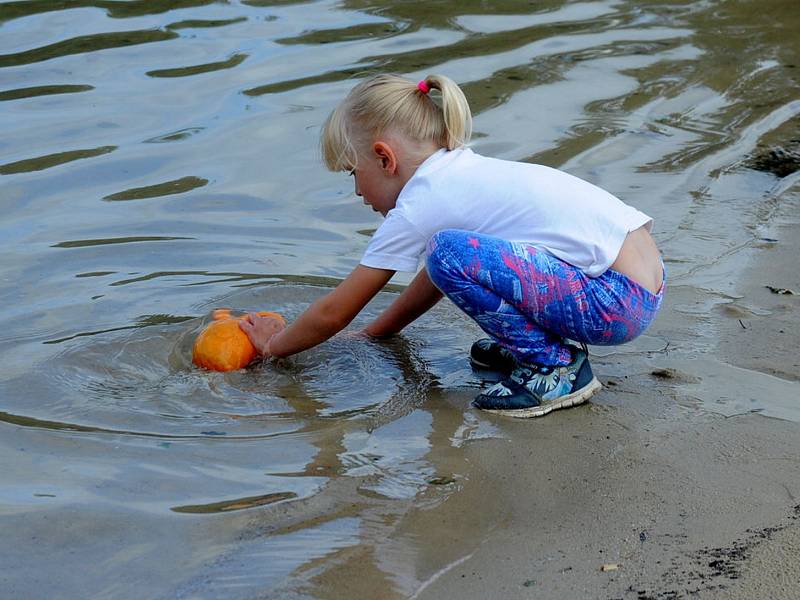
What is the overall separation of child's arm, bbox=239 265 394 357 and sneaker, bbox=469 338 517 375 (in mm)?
518

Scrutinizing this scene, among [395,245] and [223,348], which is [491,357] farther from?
[223,348]

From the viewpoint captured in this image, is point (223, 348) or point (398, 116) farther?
point (223, 348)

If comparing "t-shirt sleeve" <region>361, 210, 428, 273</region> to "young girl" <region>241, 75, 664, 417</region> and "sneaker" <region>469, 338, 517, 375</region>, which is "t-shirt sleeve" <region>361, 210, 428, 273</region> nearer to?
"young girl" <region>241, 75, 664, 417</region>

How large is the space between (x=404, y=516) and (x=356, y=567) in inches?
11.7

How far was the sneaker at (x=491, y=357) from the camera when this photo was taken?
414 centimetres

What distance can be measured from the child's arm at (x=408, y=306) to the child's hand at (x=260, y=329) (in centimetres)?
39

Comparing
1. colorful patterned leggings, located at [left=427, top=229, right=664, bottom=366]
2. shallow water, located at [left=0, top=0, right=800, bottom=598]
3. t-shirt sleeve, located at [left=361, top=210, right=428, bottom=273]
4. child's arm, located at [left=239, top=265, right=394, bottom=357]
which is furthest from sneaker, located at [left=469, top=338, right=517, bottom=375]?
t-shirt sleeve, located at [left=361, top=210, right=428, bottom=273]

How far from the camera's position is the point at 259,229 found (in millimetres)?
5754

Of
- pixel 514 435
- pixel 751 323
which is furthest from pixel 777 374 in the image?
pixel 514 435

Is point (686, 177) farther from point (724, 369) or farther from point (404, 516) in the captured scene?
point (404, 516)

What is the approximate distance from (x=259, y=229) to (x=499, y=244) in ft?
7.75

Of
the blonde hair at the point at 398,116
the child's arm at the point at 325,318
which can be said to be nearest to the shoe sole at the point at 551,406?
the child's arm at the point at 325,318

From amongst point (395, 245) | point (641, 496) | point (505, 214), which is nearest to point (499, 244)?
point (505, 214)

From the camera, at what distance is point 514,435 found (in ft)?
11.7
